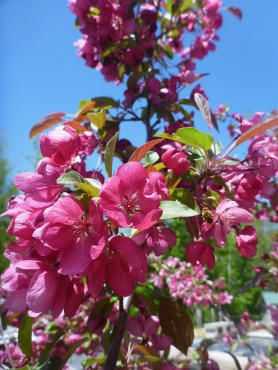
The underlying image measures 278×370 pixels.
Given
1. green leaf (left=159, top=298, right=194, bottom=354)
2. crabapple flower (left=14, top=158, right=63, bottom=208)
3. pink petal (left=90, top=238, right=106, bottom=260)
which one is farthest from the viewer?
green leaf (left=159, top=298, right=194, bottom=354)

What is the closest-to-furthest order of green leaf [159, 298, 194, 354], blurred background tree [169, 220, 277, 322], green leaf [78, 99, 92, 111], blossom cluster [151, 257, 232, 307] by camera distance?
1. green leaf [159, 298, 194, 354]
2. green leaf [78, 99, 92, 111]
3. blossom cluster [151, 257, 232, 307]
4. blurred background tree [169, 220, 277, 322]

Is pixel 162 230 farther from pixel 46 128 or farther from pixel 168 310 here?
pixel 46 128

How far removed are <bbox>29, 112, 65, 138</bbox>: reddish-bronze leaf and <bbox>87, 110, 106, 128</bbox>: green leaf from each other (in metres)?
0.17

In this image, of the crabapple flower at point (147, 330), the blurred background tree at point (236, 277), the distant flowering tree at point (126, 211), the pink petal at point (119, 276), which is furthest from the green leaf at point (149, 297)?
the blurred background tree at point (236, 277)

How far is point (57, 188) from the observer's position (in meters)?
0.71

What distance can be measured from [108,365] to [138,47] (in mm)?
1450

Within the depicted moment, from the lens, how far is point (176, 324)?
3.76ft

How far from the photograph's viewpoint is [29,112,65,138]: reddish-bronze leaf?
4.51 feet

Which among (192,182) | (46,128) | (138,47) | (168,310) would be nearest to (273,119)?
(192,182)

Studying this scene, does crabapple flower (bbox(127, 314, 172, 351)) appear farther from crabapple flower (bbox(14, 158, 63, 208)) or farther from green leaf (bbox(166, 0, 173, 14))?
green leaf (bbox(166, 0, 173, 14))

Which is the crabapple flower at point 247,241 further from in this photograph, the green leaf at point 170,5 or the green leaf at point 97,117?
the green leaf at point 170,5

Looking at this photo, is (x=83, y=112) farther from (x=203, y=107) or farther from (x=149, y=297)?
(x=149, y=297)

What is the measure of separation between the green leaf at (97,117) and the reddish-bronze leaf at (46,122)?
0.56 feet

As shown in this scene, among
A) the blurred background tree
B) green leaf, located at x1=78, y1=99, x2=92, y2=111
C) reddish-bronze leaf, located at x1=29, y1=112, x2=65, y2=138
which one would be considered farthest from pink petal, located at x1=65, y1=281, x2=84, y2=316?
the blurred background tree
